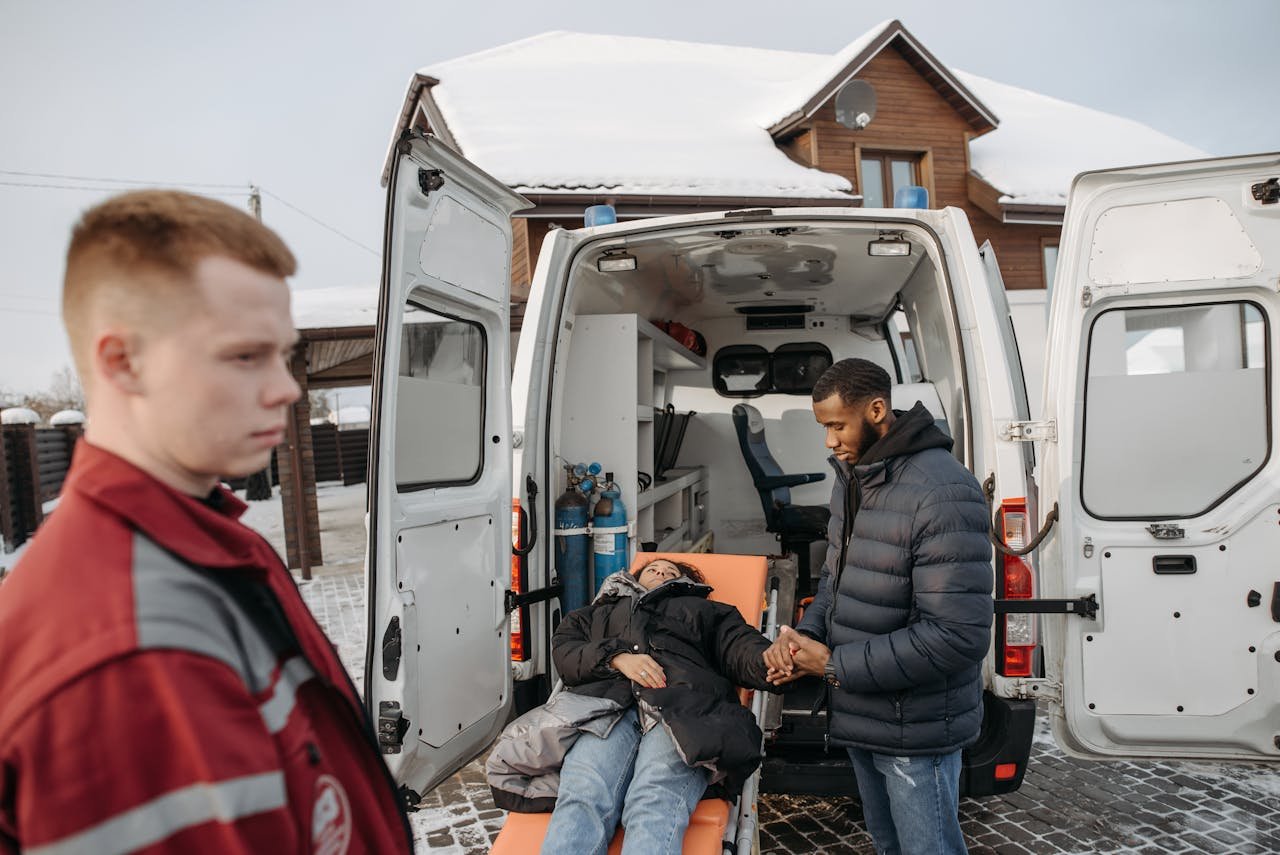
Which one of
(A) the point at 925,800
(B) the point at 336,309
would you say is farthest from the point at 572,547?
(B) the point at 336,309

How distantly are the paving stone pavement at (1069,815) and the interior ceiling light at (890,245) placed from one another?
2.65 metres

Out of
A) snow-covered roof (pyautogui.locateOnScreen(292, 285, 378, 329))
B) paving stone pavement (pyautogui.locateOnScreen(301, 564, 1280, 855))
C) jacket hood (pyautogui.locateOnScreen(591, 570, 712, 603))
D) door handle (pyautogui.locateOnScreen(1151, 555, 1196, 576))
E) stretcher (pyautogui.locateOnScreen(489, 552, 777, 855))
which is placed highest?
snow-covered roof (pyautogui.locateOnScreen(292, 285, 378, 329))

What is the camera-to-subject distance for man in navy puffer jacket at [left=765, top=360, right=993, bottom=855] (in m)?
2.18

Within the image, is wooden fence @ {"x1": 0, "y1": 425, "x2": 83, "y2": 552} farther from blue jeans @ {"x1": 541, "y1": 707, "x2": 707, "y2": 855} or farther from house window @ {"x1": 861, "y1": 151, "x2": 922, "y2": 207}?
house window @ {"x1": 861, "y1": 151, "x2": 922, "y2": 207}

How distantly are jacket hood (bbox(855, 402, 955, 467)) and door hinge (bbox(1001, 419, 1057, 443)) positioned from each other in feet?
2.29

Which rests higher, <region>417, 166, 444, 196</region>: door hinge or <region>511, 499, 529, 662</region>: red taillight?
<region>417, 166, 444, 196</region>: door hinge

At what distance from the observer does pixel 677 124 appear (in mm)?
14344

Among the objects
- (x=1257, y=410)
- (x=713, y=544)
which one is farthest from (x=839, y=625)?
(x=713, y=544)

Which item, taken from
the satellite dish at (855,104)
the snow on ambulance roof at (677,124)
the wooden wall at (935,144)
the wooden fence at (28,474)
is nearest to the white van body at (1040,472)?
the wooden fence at (28,474)

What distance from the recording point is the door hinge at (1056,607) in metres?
2.85

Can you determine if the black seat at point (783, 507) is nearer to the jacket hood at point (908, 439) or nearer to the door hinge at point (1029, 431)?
the door hinge at point (1029, 431)

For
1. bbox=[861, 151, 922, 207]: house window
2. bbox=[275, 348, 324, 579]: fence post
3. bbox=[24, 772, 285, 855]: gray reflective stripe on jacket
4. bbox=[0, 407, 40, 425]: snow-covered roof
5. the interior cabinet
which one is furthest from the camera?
bbox=[861, 151, 922, 207]: house window

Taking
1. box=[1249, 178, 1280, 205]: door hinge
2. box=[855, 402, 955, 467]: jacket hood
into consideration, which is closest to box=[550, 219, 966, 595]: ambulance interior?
box=[855, 402, 955, 467]: jacket hood

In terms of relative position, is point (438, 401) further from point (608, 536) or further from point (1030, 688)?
point (1030, 688)
